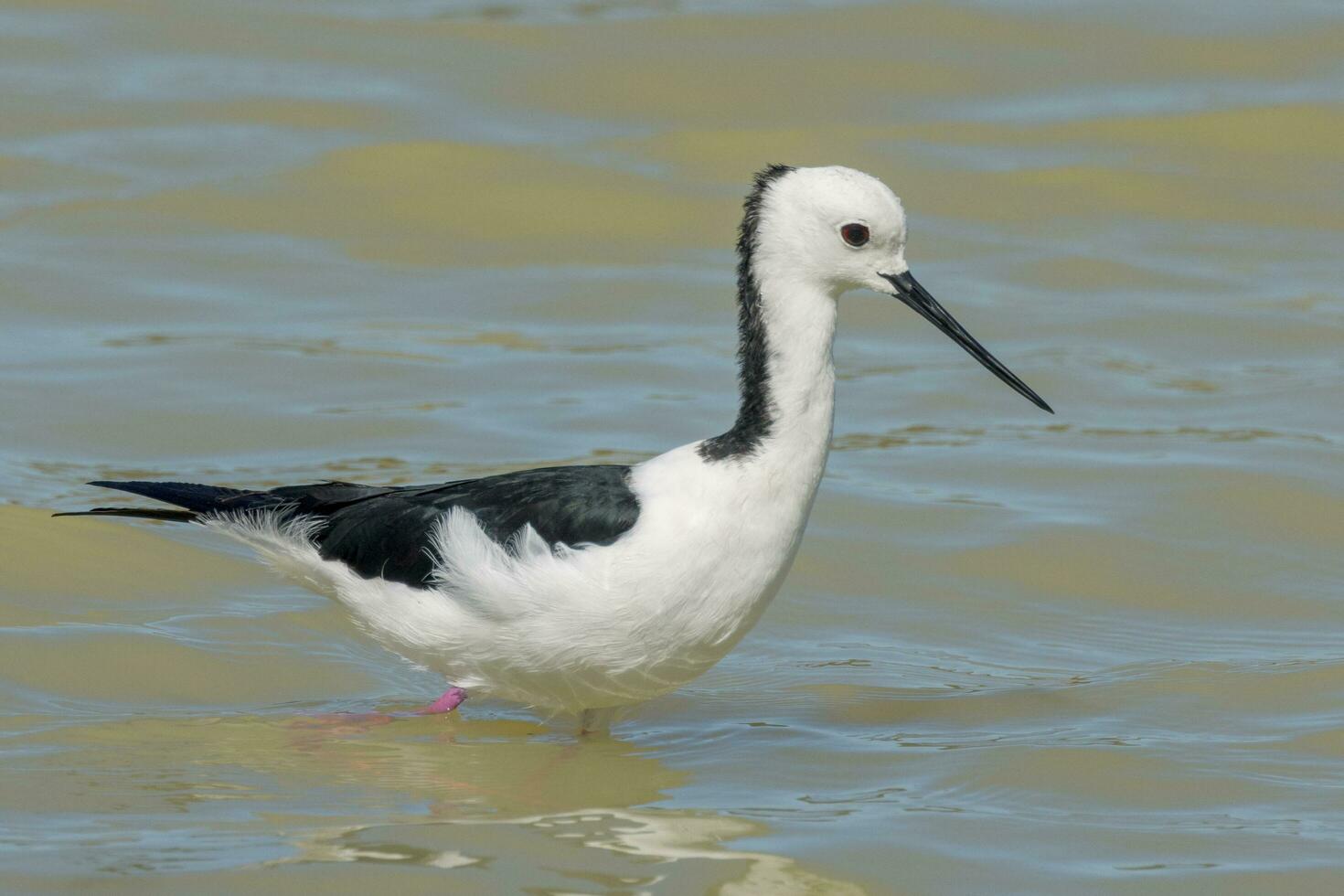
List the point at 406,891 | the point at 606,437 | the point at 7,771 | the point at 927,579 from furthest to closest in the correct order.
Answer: the point at 606,437, the point at 927,579, the point at 7,771, the point at 406,891

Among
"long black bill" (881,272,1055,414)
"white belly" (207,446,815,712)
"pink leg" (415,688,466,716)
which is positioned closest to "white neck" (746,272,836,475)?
"white belly" (207,446,815,712)

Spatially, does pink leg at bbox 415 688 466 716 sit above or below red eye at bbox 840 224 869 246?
below

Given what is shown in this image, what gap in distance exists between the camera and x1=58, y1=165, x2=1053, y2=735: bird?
240 inches

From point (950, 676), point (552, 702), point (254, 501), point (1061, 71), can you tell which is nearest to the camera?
point (552, 702)

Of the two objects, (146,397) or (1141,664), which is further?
(146,397)

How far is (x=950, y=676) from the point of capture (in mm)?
7457

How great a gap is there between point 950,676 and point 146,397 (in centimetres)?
465

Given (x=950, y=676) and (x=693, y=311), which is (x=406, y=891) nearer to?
(x=950, y=676)

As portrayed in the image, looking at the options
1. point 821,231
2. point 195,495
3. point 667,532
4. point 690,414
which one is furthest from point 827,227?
point 690,414

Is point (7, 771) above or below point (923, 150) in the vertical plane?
below

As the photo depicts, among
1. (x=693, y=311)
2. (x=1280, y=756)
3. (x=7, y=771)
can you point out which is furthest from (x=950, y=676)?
(x=693, y=311)

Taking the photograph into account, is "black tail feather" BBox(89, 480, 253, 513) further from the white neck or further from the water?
the white neck

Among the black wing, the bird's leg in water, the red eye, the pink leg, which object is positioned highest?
the red eye

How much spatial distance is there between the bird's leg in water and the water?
0.29ft
